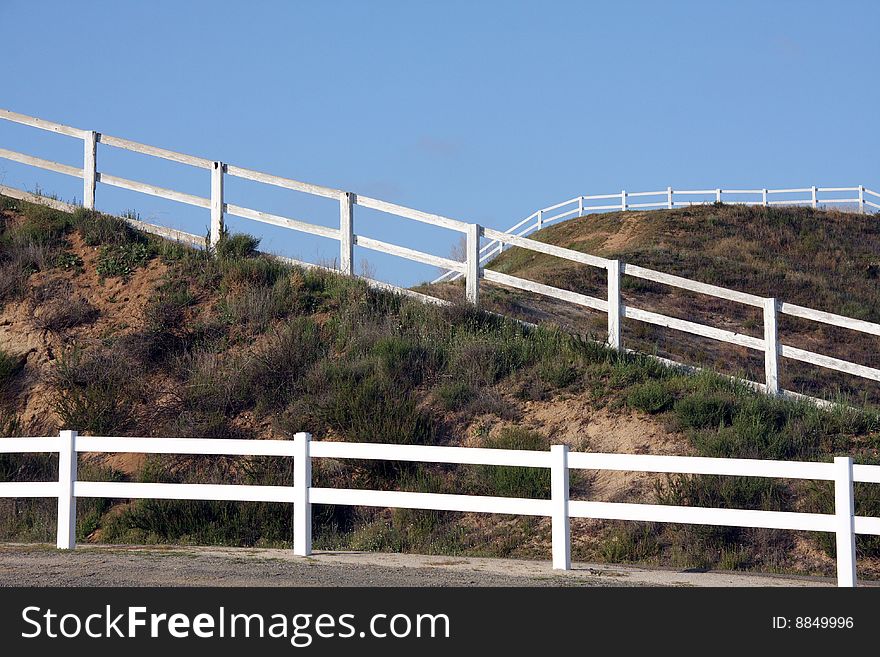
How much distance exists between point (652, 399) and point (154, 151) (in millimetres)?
11101

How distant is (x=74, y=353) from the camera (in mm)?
19109

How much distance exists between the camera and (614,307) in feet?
60.2

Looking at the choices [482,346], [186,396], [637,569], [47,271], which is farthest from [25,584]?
[47,271]

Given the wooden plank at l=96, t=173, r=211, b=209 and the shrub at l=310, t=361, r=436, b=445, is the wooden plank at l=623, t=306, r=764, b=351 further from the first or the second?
the wooden plank at l=96, t=173, r=211, b=209

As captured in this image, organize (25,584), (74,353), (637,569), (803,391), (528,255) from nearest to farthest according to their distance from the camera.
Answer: (25,584) < (637,569) < (74,353) < (803,391) < (528,255)

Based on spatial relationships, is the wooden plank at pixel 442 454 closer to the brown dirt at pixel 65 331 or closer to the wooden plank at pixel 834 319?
the wooden plank at pixel 834 319

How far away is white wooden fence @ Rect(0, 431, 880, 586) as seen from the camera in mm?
10617

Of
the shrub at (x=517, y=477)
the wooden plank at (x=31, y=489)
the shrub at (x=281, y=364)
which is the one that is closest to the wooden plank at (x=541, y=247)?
the shrub at (x=281, y=364)

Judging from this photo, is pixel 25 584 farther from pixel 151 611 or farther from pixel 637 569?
pixel 637 569

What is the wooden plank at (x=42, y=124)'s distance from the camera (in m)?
23.2

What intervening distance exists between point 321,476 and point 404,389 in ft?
7.56

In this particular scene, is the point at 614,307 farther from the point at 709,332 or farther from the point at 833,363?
the point at 833,363

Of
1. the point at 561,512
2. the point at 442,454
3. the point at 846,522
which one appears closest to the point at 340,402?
the point at 442,454

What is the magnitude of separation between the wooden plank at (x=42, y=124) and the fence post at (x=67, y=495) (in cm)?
1154
